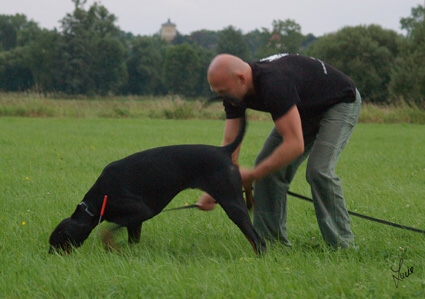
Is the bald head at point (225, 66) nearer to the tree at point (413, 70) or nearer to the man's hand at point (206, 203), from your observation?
the man's hand at point (206, 203)

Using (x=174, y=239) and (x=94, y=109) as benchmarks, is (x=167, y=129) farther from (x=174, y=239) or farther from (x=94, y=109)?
(x=174, y=239)

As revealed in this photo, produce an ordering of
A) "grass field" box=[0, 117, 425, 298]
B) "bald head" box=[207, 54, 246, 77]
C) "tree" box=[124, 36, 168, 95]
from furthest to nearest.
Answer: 1. "tree" box=[124, 36, 168, 95]
2. "bald head" box=[207, 54, 246, 77]
3. "grass field" box=[0, 117, 425, 298]

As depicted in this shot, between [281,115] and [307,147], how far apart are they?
1074mm

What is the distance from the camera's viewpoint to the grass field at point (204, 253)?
3840 millimetres

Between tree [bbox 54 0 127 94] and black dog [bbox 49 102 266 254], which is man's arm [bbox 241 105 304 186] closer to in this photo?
black dog [bbox 49 102 266 254]

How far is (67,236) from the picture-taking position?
4.91m

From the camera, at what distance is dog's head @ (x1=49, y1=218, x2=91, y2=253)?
4.91m

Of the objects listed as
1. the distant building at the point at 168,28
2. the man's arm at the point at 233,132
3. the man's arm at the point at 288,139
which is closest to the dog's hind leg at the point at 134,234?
the man's arm at the point at 233,132

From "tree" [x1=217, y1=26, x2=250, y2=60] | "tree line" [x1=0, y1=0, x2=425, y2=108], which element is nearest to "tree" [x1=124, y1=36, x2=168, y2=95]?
"tree line" [x1=0, y1=0, x2=425, y2=108]

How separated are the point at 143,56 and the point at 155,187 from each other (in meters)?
78.3

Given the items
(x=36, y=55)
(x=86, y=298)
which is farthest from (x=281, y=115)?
(x=36, y=55)

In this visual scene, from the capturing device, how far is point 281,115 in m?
4.54

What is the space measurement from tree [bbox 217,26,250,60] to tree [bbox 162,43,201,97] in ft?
36.1

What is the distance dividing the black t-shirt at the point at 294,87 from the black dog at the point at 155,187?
445 mm
